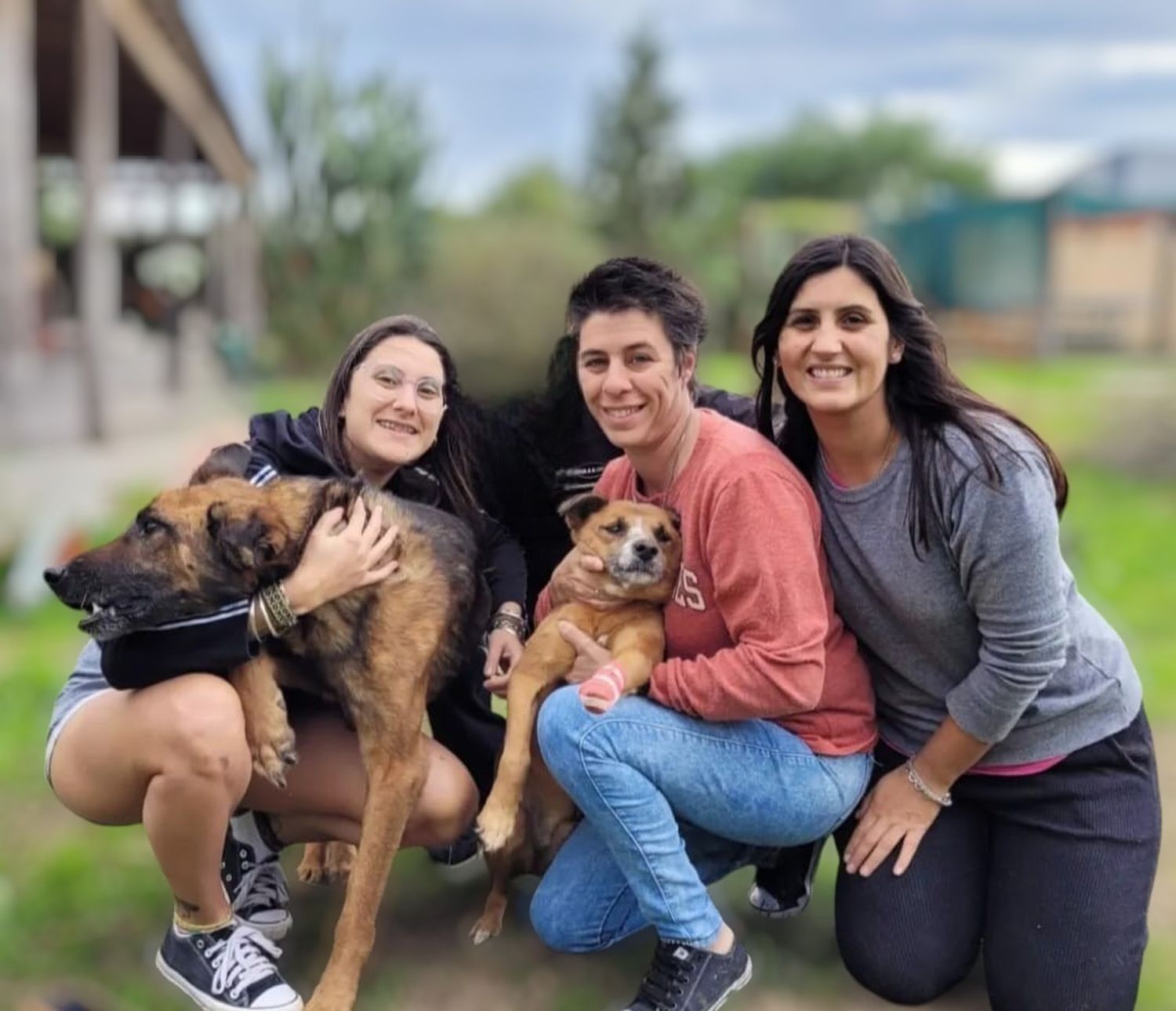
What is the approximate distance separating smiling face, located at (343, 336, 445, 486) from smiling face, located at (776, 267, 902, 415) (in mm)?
954

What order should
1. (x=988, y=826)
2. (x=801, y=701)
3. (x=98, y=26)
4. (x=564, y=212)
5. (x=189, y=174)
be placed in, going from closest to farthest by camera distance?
(x=801, y=701) < (x=988, y=826) < (x=98, y=26) < (x=189, y=174) < (x=564, y=212)

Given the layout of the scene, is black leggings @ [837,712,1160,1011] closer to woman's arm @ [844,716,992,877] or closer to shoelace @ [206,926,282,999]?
woman's arm @ [844,716,992,877]

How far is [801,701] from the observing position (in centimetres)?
274

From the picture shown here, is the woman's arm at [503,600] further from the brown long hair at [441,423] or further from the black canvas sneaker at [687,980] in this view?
the black canvas sneaker at [687,980]

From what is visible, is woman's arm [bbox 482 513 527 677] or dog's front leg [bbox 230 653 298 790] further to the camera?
woman's arm [bbox 482 513 527 677]

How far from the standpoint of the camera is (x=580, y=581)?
→ 3197mm

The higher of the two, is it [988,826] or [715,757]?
[715,757]

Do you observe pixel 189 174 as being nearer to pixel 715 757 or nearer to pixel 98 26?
pixel 98 26

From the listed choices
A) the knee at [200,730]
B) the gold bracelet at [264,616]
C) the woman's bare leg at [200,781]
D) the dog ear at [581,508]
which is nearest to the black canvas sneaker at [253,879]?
the woman's bare leg at [200,781]

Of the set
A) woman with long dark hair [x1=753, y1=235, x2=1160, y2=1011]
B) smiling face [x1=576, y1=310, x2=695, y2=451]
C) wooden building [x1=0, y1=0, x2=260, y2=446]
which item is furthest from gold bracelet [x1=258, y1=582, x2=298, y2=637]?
wooden building [x1=0, y1=0, x2=260, y2=446]

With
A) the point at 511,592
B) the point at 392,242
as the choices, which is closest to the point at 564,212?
the point at 392,242

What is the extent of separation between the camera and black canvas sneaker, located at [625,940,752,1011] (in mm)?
2848

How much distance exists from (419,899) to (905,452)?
193 centimetres

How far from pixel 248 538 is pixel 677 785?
114 centimetres
